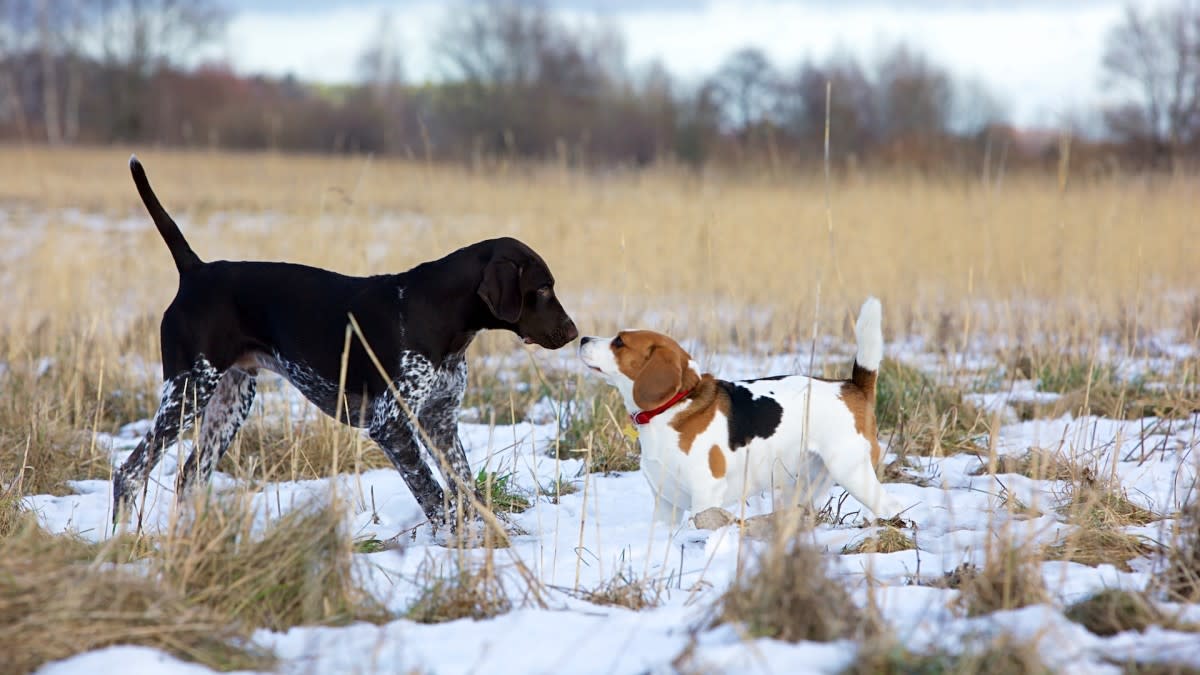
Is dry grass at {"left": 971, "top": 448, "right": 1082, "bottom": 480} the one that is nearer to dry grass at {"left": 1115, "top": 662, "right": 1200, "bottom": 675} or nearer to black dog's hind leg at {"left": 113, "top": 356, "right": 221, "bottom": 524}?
dry grass at {"left": 1115, "top": 662, "right": 1200, "bottom": 675}

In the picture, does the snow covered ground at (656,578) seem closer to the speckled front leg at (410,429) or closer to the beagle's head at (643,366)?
the speckled front leg at (410,429)

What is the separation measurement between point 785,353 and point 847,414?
11.9ft

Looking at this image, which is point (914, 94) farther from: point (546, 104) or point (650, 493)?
point (650, 493)

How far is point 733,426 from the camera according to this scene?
3.99 meters

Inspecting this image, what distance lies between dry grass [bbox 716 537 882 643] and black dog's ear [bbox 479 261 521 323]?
1.86m

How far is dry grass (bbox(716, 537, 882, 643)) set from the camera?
98.3 inches

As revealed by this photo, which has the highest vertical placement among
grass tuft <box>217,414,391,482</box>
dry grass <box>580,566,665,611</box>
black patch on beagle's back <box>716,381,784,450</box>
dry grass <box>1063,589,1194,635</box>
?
black patch on beagle's back <box>716,381,784,450</box>

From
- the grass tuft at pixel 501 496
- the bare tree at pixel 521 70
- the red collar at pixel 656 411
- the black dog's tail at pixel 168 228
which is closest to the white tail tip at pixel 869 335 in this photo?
the red collar at pixel 656 411

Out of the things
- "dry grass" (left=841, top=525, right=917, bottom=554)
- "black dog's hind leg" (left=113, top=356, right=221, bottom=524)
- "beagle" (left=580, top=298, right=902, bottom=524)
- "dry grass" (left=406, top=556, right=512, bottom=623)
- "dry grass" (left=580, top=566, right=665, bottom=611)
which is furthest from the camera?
"black dog's hind leg" (left=113, top=356, right=221, bottom=524)

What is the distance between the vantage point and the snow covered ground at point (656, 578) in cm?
243

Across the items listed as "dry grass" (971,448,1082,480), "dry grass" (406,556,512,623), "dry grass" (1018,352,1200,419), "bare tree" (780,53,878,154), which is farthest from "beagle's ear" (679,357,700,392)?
"bare tree" (780,53,878,154)

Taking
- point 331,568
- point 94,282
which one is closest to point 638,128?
point 94,282

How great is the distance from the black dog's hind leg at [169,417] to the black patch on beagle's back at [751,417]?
2.13 m

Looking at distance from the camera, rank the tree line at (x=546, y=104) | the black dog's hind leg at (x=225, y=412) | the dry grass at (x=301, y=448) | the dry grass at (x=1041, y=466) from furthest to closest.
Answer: the tree line at (x=546, y=104) → the dry grass at (x=301, y=448) → the black dog's hind leg at (x=225, y=412) → the dry grass at (x=1041, y=466)
